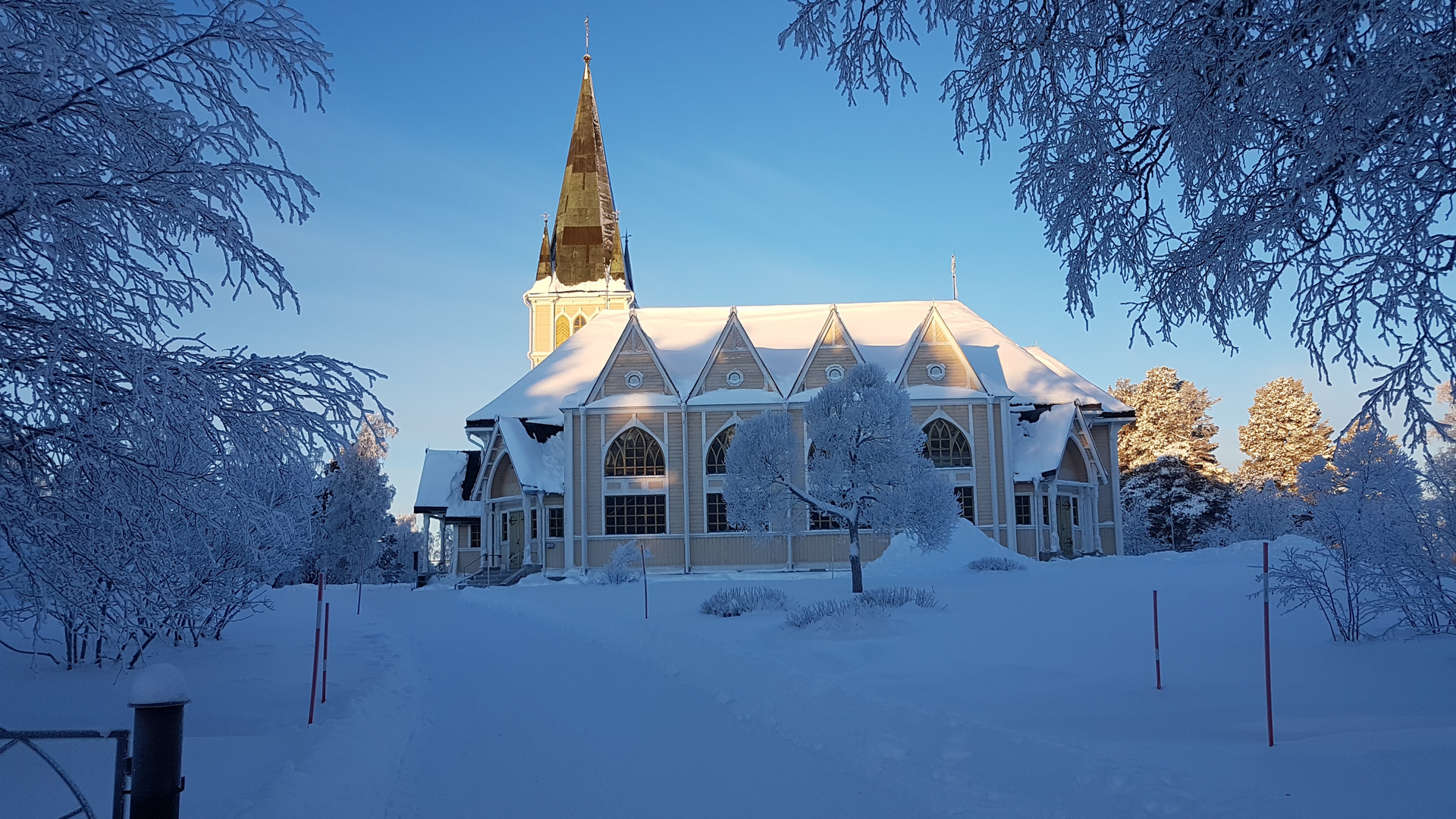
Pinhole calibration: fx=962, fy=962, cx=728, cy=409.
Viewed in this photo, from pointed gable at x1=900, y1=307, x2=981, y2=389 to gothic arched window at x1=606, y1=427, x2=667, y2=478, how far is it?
921 cm

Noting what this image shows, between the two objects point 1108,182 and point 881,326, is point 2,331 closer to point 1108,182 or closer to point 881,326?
point 1108,182

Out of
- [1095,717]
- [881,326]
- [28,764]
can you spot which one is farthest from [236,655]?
[881,326]

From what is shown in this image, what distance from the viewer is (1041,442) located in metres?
35.0

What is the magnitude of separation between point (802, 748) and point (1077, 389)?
33.0m

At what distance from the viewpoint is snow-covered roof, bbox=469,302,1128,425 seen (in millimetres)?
36000

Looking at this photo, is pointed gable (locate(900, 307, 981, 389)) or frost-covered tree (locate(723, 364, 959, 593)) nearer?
frost-covered tree (locate(723, 364, 959, 593))

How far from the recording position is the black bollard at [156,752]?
4.13 meters

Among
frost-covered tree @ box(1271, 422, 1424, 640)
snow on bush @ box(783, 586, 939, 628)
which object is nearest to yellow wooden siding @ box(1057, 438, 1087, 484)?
snow on bush @ box(783, 586, 939, 628)

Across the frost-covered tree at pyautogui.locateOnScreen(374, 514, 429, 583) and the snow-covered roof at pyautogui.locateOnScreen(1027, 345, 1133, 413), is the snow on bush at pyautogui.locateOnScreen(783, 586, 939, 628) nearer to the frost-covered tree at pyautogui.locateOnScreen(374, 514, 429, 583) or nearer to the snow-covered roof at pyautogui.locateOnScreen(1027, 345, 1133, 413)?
the snow-covered roof at pyautogui.locateOnScreen(1027, 345, 1133, 413)

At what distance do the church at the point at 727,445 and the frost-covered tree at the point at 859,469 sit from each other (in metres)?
10.2

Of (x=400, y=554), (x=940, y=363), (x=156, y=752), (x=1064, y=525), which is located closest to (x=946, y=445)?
(x=940, y=363)

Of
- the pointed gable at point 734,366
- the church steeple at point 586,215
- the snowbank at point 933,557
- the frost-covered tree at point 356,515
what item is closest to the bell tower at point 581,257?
the church steeple at point 586,215

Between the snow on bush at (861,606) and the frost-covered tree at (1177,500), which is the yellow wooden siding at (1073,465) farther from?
the snow on bush at (861,606)

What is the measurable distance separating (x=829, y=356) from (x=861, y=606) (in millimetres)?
21506
